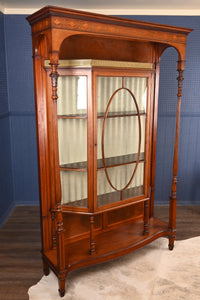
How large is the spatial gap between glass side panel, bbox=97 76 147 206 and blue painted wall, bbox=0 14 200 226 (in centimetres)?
122

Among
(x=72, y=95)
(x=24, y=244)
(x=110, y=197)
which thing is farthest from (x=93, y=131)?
(x=24, y=244)

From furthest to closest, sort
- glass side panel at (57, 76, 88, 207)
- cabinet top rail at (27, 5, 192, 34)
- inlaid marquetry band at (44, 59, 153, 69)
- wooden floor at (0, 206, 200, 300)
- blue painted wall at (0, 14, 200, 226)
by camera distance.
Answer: blue painted wall at (0, 14, 200, 226)
wooden floor at (0, 206, 200, 300)
glass side panel at (57, 76, 88, 207)
inlaid marquetry band at (44, 59, 153, 69)
cabinet top rail at (27, 5, 192, 34)

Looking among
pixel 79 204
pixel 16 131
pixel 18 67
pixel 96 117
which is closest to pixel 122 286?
pixel 79 204

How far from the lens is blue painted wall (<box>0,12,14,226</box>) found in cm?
336

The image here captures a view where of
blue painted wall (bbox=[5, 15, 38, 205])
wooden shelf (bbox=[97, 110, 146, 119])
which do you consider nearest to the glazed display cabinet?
wooden shelf (bbox=[97, 110, 146, 119])

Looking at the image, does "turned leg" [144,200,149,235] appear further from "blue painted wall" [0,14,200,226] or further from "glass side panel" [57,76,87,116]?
"blue painted wall" [0,14,200,226]

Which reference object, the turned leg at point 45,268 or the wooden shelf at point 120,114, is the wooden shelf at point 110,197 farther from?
the wooden shelf at point 120,114

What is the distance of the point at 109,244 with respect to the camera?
256 centimetres

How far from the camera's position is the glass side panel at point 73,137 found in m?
2.25

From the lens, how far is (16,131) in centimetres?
370

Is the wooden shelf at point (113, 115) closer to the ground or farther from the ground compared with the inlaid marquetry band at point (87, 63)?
closer to the ground

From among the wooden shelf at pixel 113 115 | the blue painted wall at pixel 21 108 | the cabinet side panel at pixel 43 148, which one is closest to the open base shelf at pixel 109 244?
the cabinet side panel at pixel 43 148

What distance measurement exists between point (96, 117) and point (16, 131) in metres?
1.78

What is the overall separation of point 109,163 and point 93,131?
0.36m
